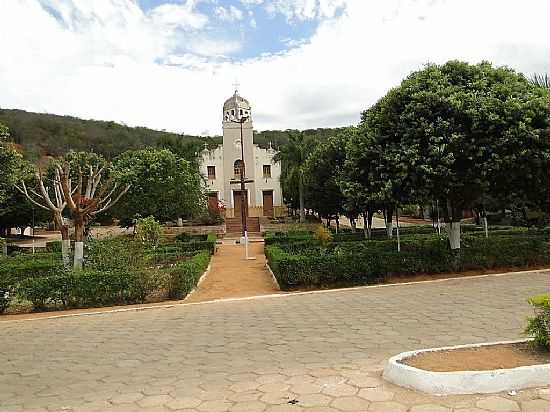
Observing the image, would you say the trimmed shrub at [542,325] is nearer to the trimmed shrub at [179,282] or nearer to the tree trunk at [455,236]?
the trimmed shrub at [179,282]

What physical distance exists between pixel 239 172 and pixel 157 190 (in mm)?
15952

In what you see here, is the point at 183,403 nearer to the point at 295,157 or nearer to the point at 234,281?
the point at 234,281

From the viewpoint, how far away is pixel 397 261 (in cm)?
1295

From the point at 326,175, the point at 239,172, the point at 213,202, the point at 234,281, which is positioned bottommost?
the point at 234,281

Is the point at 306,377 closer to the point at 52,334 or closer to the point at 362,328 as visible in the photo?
the point at 362,328

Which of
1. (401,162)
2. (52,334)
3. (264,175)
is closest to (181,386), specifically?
(52,334)

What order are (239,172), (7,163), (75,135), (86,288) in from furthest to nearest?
(75,135)
(239,172)
(7,163)
(86,288)

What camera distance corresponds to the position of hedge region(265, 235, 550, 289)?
1223cm

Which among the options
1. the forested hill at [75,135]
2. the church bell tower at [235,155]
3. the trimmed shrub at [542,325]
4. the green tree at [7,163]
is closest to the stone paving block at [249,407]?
the trimmed shrub at [542,325]

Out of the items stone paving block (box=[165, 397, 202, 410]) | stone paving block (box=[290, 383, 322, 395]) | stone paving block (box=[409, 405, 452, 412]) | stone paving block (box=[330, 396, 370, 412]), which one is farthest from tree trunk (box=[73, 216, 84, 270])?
stone paving block (box=[409, 405, 452, 412])

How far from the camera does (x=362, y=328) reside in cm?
712

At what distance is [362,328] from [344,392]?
3.12 metres

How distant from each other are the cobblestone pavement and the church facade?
34.7 metres

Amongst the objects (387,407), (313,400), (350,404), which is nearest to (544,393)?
(387,407)
